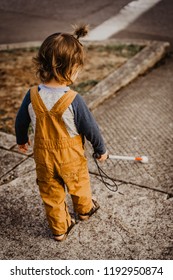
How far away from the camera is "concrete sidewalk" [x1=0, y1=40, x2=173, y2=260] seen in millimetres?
2418

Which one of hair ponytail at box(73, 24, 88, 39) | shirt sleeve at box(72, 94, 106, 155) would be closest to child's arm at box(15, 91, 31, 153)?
shirt sleeve at box(72, 94, 106, 155)

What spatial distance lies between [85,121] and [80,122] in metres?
0.03

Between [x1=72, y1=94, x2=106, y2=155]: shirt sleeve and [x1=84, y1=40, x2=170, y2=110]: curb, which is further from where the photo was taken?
[x1=84, y1=40, x2=170, y2=110]: curb

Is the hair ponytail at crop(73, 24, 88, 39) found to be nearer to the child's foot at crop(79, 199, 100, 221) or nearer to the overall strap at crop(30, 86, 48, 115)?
the overall strap at crop(30, 86, 48, 115)

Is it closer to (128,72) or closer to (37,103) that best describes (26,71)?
(128,72)

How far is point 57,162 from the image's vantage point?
220 cm

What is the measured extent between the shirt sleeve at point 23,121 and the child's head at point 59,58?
0.61 ft

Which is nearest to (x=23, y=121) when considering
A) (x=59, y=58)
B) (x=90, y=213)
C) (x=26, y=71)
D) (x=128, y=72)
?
(x=59, y=58)

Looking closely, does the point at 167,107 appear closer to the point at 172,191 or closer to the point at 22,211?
the point at 172,191

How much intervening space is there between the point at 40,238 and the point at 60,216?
0.87ft

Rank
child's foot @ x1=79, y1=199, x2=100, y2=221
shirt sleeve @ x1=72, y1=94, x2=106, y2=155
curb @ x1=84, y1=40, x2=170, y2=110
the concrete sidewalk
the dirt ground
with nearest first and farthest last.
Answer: shirt sleeve @ x1=72, y1=94, x2=106, y2=155 → the concrete sidewalk → child's foot @ x1=79, y1=199, x2=100, y2=221 → the dirt ground → curb @ x1=84, y1=40, x2=170, y2=110

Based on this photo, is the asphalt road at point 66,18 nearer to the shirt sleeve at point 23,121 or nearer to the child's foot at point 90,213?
the child's foot at point 90,213
